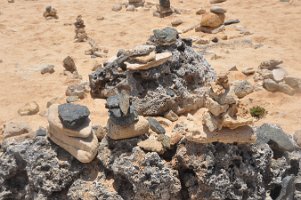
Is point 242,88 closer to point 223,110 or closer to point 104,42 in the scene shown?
point 223,110

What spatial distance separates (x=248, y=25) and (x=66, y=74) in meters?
7.28

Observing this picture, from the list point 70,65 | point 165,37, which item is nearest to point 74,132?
point 165,37

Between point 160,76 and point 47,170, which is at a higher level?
point 160,76

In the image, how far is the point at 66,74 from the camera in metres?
12.2

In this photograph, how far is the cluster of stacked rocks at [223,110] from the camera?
602 centimetres

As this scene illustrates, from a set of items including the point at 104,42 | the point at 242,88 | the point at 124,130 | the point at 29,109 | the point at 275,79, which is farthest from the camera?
the point at 104,42

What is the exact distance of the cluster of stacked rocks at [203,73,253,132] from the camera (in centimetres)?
602

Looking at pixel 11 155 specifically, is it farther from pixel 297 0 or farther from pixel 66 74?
pixel 297 0

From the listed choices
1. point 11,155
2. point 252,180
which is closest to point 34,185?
point 11,155

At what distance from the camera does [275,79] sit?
10.8 metres

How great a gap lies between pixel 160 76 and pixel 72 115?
2896 mm

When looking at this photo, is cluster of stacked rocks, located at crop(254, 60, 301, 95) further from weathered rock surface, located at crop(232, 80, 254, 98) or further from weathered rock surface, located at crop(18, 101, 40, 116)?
weathered rock surface, located at crop(18, 101, 40, 116)

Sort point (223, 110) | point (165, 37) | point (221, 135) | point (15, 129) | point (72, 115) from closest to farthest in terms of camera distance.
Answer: point (223, 110)
point (221, 135)
point (72, 115)
point (15, 129)
point (165, 37)

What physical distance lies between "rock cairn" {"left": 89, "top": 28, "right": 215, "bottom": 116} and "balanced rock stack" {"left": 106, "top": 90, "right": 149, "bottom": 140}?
202cm
